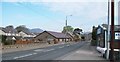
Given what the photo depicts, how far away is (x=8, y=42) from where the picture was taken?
55438 mm

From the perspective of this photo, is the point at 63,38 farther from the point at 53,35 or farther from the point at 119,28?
the point at 119,28

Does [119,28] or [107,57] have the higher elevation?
[119,28]

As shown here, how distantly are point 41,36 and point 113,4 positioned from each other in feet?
348

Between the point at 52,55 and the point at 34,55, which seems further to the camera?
the point at 52,55

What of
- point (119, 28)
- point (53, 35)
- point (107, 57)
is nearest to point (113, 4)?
point (107, 57)

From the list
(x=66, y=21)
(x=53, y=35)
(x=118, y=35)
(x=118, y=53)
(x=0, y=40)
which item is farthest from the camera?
(x=53, y=35)

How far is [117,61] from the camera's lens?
2159 centimetres

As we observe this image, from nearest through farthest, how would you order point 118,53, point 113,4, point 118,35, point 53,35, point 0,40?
point 113,4 < point 118,53 < point 118,35 < point 0,40 < point 53,35

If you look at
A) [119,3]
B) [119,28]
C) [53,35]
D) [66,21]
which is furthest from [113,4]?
[53,35]

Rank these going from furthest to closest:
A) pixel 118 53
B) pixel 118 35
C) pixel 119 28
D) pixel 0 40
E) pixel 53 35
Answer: pixel 53 35 → pixel 0 40 → pixel 119 28 → pixel 118 35 → pixel 118 53

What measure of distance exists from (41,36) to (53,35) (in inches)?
248

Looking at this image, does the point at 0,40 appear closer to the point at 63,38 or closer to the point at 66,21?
the point at 66,21

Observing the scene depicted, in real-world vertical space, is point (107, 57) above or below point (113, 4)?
below

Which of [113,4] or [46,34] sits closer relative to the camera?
[113,4]
